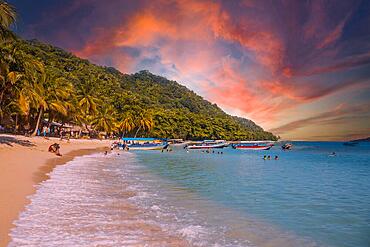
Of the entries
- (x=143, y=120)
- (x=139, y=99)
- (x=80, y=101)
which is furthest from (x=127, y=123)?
(x=139, y=99)

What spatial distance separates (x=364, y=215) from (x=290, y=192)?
497cm

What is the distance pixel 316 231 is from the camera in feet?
28.5

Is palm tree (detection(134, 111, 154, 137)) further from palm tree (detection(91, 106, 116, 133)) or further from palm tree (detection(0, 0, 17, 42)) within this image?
palm tree (detection(0, 0, 17, 42))

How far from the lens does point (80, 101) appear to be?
2813 inches

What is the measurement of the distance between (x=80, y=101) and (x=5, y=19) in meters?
Result: 51.7

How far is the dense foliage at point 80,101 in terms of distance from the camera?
33153 mm

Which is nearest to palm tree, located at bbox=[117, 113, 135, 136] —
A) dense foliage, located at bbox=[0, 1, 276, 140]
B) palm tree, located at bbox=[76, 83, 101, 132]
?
dense foliage, located at bbox=[0, 1, 276, 140]

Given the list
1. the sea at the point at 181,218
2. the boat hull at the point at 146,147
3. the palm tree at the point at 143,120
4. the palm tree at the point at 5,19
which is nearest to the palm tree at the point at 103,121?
the palm tree at the point at 143,120

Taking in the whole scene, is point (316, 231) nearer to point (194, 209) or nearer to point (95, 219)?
point (194, 209)

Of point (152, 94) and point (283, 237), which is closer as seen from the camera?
point (283, 237)

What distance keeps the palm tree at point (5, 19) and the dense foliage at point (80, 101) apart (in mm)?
2558

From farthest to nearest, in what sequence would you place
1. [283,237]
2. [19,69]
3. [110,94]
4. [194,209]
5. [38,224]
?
1. [110,94]
2. [19,69]
3. [194,209]
4. [283,237]
5. [38,224]

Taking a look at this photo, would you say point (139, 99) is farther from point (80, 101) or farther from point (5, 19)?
point (5, 19)

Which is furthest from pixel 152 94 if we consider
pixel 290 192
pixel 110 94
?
pixel 290 192
